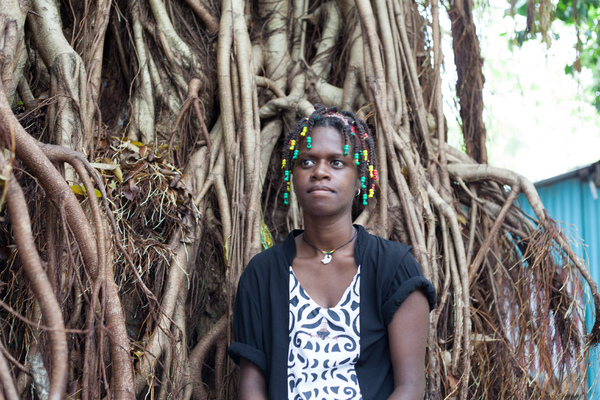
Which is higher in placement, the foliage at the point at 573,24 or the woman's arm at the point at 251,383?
the foliage at the point at 573,24

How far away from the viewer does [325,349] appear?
1.87 m

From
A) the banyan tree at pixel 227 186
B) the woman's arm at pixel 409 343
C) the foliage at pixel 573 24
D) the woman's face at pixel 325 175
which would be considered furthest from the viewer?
the foliage at pixel 573 24

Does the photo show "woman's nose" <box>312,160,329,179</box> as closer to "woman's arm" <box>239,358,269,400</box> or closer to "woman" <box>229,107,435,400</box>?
A: "woman" <box>229,107,435,400</box>

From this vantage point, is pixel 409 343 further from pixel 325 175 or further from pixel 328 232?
pixel 325 175

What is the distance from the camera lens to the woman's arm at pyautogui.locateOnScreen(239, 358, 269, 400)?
74.6 inches

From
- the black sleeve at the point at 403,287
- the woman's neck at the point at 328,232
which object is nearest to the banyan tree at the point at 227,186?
the woman's neck at the point at 328,232

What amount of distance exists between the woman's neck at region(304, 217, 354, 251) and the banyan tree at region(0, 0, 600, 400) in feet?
1.34

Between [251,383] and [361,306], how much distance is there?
42cm

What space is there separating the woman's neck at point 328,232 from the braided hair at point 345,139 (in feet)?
0.37

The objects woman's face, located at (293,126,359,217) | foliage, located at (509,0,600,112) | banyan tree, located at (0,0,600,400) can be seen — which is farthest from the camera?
foliage, located at (509,0,600,112)

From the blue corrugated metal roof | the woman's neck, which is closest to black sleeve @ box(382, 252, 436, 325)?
the woman's neck

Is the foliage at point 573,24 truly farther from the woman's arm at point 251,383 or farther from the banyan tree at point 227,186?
the woman's arm at point 251,383

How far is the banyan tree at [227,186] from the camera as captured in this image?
2.17 m

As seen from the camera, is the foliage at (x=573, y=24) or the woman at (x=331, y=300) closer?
the woman at (x=331, y=300)
